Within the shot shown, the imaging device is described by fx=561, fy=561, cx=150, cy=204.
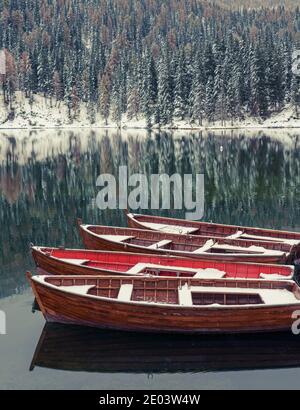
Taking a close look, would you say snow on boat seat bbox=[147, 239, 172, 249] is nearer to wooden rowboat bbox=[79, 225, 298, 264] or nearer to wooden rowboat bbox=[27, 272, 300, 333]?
wooden rowboat bbox=[79, 225, 298, 264]

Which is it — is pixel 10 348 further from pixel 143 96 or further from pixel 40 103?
pixel 40 103

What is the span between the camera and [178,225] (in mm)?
34719

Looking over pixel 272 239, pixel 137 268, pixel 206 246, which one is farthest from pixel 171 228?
pixel 137 268

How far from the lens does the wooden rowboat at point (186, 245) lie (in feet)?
88.1

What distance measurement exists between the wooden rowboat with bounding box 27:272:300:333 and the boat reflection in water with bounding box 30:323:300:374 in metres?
0.37

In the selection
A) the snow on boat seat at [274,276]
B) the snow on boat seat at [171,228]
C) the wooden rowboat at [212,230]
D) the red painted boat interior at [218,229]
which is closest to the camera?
the snow on boat seat at [274,276]

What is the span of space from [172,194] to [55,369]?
3560 cm

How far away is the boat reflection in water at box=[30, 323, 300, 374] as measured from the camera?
1858 cm

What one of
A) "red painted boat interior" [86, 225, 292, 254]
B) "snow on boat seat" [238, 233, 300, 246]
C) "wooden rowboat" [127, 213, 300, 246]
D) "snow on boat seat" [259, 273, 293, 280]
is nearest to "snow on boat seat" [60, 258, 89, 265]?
"red painted boat interior" [86, 225, 292, 254]

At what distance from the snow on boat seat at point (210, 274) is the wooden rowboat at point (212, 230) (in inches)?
234

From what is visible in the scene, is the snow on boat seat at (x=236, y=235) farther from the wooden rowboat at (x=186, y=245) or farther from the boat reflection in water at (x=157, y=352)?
the boat reflection in water at (x=157, y=352)

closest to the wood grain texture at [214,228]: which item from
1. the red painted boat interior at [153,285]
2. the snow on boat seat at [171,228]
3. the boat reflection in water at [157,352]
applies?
the snow on boat seat at [171,228]

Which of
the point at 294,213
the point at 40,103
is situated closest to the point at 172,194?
the point at 294,213
